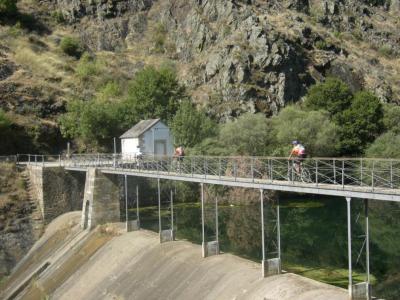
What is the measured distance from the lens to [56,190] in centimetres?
4747

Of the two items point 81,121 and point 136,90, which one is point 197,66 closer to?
point 136,90

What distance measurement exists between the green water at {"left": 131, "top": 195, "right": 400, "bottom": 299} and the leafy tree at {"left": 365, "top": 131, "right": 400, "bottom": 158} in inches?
224

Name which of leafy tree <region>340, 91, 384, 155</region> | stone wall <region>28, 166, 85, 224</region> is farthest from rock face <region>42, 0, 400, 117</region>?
stone wall <region>28, 166, 85, 224</region>

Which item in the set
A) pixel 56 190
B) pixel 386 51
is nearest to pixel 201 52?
pixel 386 51

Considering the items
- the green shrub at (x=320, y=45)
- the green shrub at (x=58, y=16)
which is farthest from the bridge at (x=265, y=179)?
the green shrub at (x=58, y=16)

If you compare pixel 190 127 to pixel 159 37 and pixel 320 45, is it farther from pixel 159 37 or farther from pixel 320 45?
pixel 159 37

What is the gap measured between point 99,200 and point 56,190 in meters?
8.38

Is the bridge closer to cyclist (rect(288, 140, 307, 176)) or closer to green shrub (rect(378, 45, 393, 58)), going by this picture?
cyclist (rect(288, 140, 307, 176))

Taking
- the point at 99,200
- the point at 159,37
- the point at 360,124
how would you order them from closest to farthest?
the point at 99,200, the point at 360,124, the point at 159,37

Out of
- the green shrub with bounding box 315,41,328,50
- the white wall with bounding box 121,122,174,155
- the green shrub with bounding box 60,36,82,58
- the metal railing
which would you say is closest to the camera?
the metal railing

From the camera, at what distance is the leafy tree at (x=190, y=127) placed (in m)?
59.7

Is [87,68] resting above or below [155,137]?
above

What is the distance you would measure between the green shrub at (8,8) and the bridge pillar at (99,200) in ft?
195

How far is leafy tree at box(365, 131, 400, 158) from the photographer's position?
2158 inches
